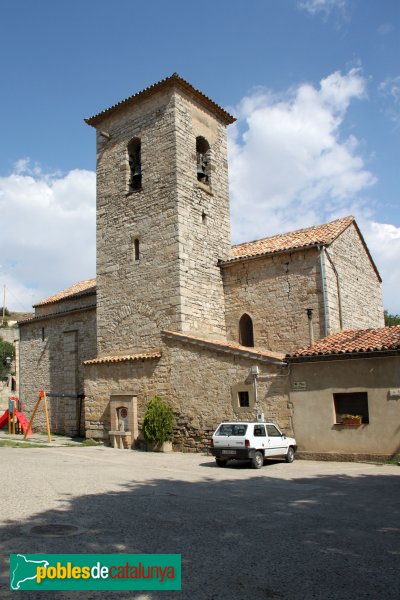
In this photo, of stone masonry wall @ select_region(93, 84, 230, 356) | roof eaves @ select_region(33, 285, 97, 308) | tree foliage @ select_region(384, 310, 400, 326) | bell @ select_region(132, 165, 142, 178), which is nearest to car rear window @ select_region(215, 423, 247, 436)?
stone masonry wall @ select_region(93, 84, 230, 356)

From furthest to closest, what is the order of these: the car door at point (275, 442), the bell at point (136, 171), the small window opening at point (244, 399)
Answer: the bell at point (136, 171)
the small window opening at point (244, 399)
the car door at point (275, 442)

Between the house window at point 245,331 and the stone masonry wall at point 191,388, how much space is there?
3700mm

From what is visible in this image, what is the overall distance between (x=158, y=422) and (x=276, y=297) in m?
6.37

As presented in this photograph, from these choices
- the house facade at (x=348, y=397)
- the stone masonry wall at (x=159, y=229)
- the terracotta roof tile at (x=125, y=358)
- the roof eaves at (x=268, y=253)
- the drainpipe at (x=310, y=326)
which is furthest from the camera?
the stone masonry wall at (x=159, y=229)

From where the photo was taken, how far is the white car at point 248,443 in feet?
43.9

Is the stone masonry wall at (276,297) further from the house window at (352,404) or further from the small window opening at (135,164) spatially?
the small window opening at (135,164)

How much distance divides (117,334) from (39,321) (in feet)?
29.2

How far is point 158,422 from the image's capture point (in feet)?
57.7

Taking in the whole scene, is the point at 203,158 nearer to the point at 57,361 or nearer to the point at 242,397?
the point at 242,397

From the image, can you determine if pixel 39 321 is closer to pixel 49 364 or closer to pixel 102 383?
pixel 49 364

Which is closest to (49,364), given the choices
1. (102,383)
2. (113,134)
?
(102,383)

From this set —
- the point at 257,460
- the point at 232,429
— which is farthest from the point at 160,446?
the point at 257,460

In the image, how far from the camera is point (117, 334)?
68.1 feet

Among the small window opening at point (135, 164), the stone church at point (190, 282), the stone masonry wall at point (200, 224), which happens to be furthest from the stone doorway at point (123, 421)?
the small window opening at point (135, 164)
